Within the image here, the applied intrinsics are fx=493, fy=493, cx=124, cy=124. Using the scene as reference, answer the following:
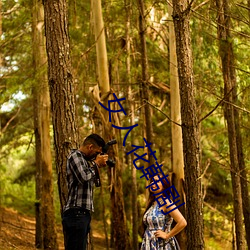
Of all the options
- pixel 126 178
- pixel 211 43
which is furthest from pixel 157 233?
pixel 126 178

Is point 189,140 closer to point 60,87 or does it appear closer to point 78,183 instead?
point 78,183

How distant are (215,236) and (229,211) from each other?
1347 mm

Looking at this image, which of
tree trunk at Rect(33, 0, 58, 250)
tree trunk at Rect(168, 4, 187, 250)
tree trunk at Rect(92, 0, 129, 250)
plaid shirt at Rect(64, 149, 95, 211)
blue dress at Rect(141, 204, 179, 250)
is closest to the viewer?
plaid shirt at Rect(64, 149, 95, 211)

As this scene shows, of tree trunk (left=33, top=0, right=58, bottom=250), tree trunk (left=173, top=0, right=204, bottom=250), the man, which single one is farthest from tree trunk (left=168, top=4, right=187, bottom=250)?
the man

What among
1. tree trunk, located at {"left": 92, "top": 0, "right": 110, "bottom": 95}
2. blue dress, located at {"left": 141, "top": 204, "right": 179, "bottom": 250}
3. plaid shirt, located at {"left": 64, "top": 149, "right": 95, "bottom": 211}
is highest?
tree trunk, located at {"left": 92, "top": 0, "right": 110, "bottom": 95}

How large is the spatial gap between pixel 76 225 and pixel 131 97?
40.3ft

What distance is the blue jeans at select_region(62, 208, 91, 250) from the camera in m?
5.43

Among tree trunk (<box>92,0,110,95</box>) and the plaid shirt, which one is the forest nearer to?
tree trunk (<box>92,0,110,95</box>)

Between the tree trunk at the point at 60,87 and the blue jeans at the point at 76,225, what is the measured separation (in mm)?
999

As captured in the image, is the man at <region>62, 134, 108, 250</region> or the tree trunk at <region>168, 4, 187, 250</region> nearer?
the man at <region>62, 134, 108, 250</region>

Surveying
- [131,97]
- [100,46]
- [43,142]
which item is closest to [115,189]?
[43,142]

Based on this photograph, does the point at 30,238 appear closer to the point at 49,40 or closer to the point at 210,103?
the point at 210,103

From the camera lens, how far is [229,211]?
61.1 feet

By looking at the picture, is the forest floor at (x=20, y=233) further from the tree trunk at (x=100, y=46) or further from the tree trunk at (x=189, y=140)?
the tree trunk at (x=189, y=140)
